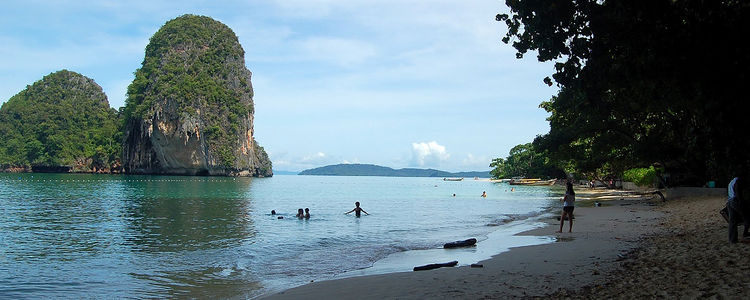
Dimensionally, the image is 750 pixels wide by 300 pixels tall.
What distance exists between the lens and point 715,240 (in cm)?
1044

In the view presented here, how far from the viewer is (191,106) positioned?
123812mm

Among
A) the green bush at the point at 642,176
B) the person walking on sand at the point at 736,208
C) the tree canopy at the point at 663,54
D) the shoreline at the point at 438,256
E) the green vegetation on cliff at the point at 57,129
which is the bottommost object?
the shoreline at the point at 438,256

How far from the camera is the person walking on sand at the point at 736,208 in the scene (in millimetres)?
9711

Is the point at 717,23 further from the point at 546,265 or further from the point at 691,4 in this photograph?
the point at 546,265

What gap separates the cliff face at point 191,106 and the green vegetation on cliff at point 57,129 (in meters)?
13.0

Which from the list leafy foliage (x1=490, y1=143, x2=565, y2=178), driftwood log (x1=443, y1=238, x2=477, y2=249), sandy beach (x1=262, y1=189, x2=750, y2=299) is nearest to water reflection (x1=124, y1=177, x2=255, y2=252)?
driftwood log (x1=443, y1=238, x2=477, y2=249)

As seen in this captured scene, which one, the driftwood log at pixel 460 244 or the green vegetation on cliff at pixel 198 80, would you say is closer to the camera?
the driftwood log at pixel 460 244

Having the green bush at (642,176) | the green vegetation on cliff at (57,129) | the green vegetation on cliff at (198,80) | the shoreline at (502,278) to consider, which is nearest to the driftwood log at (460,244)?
the shoreline at (502,278)

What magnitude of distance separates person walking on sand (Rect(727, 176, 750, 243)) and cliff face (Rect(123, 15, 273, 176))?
120868mm

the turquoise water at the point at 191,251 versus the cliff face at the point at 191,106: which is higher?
the cliff face at the point at 191,106

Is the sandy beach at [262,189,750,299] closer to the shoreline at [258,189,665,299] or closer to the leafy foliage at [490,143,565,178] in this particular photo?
the shoreline at [258,189,665,299]

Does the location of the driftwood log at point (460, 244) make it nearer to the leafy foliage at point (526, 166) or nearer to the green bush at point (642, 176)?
the green bush at point (642, 176)

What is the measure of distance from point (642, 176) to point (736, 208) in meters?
48.2

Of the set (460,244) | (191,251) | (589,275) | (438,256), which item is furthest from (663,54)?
(191,251)
